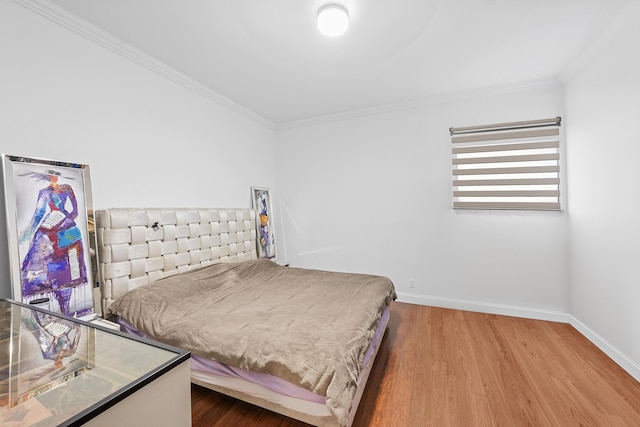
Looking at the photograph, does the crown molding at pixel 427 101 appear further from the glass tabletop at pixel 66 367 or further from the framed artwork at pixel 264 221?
the glass tabletop at pixel 66 367

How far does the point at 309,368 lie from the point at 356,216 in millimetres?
2663

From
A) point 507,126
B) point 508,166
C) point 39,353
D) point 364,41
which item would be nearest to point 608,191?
point 508,166

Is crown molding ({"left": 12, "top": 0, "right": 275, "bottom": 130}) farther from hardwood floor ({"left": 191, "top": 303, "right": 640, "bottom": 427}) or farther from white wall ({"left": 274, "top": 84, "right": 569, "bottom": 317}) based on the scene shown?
hardwood floor ({"left": 191, "top": 303, "right": 640, "bottom": 427})

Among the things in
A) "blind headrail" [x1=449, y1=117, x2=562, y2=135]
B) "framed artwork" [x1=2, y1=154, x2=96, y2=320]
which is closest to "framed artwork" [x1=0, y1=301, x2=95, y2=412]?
"framed artwork" [x1=2, y1=154, x2=96, y2=320]

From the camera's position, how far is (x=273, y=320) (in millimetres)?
1821

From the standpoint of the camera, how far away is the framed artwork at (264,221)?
12.3 feet

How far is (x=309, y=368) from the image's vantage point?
134cm

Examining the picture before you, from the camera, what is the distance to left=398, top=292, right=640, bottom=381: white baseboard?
6.69ft

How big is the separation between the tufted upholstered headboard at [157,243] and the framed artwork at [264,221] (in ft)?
1.47

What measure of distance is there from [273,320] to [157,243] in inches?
51.8

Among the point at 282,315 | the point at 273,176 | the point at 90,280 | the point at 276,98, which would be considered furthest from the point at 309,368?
the point at 273,176

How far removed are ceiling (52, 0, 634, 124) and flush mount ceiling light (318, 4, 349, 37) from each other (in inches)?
1.7

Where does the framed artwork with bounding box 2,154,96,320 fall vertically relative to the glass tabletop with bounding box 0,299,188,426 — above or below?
above

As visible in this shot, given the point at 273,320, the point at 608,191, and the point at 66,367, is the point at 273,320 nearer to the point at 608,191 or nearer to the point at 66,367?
the point at 66,367
